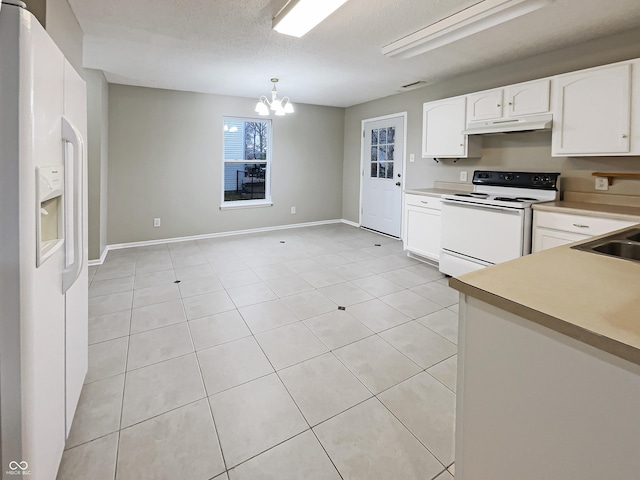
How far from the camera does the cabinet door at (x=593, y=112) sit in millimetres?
2785

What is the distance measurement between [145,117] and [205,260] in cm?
236

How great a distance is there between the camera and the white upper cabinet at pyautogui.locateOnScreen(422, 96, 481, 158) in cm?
411

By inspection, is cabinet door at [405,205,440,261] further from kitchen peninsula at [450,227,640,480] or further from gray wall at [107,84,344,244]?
kitchen peninsula at [450,227,640,480]

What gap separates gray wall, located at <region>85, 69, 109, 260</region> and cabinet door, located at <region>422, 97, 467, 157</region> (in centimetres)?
411

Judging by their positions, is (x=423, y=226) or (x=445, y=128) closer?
(x=445, y=128)

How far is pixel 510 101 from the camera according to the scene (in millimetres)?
3562

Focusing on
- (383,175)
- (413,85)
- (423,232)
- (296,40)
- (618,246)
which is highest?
(413,85)

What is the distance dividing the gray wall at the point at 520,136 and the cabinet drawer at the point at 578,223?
62 cm

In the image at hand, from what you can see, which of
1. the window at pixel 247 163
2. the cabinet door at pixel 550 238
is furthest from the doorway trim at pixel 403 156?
the cabinet door at pixel 550 238

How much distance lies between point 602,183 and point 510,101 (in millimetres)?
1171

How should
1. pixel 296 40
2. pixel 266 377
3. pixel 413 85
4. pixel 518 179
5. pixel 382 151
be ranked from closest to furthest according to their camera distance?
pixel 266 377
pixel 296 40
pixel 518 179
pixel 413 85
pixel 382 151

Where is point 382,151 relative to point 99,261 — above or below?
above

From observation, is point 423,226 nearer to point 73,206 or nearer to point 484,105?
point 484,105

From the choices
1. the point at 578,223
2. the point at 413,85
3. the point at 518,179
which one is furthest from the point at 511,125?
the point at 413,85
